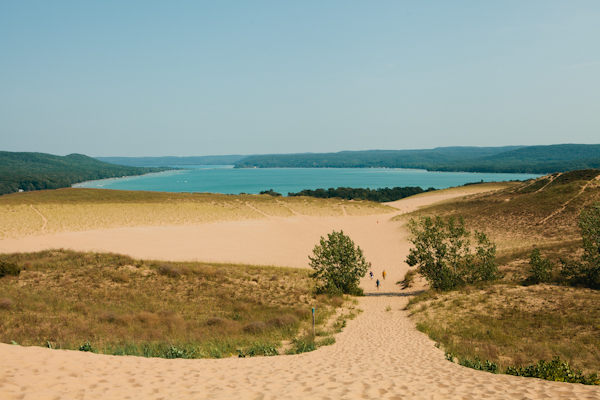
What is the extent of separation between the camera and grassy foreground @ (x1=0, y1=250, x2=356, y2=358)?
12109mm

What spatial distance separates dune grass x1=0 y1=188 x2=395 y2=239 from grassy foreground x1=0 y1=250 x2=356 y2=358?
93.7 ft

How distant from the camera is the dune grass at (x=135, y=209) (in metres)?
53.5

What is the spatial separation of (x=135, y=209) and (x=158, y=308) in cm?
5270

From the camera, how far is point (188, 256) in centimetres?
3631

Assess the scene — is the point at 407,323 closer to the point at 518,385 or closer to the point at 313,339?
the point at 313,339

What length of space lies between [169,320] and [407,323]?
11151 mm

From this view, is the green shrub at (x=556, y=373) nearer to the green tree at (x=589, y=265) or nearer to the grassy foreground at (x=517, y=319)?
the grassy foreground at (x=517, y=319)

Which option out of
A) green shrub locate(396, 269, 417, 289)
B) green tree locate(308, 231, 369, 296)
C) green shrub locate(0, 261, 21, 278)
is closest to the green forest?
green shrub locate(396, 269, 417, 289)

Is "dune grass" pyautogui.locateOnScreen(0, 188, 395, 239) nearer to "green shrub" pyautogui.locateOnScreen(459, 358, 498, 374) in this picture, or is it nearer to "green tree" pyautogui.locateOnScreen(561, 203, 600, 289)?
"green tree" pyautogui.locateOnScreen(561, 203, 600, 289)

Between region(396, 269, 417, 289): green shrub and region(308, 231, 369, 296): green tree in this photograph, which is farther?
region(396, 269, 417, 289): green shrub

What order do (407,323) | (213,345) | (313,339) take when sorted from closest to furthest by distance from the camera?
(213,345) < (313,339) < (407,323)

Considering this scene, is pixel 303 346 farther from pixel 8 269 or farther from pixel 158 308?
pixel 8 269

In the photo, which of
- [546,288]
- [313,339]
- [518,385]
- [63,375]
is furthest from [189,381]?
[546,288]

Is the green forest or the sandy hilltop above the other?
the sandy hilltop
